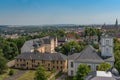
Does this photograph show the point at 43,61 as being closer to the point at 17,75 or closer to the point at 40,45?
Result: the point at 17,75

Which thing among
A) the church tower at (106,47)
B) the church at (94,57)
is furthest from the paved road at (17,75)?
the church tower at (106,47)

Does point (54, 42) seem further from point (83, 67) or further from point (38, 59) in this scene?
point (83, 67)

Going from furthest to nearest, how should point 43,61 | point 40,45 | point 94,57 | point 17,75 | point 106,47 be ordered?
point 40,45, point 43,61, point 17,75, point 106,47, point 94,57

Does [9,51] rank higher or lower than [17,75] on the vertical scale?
higher

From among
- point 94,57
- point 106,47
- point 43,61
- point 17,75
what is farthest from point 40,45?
point 106,47

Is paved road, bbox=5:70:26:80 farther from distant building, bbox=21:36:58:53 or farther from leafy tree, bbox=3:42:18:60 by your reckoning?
distant building, bbox=21:36:58:53

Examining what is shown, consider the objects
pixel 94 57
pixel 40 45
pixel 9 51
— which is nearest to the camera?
pixel 94 57

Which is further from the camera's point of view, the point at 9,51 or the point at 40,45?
the point at 40,45

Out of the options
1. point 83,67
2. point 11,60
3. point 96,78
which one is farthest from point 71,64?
point 11,60
